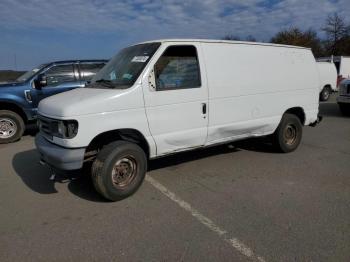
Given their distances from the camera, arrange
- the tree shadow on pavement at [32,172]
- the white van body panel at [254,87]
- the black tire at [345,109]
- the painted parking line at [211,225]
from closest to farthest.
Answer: the painted parking line at [211,225]
the tree shadow on pavement at [32,172]
the white van body panel at [254,87]
the black tire at [345,109]

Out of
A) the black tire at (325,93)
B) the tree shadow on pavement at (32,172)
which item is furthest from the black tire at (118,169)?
the black tire at (325,93)

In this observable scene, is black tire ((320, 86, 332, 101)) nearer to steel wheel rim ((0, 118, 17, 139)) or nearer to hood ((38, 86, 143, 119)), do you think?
steel wheel rim ((0, 118, 17, 139))

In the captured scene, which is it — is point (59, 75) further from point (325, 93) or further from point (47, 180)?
point (325, 93)

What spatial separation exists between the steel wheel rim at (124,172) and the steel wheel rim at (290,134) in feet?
10.9

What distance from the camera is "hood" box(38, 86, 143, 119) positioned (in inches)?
159

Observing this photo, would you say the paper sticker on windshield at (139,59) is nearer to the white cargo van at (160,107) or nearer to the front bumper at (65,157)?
the white cargo van at (160,107)

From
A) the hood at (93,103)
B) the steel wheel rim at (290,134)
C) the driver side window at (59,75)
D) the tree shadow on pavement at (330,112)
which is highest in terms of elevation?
the driver side window at (59,75)

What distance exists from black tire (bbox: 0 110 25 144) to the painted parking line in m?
4.81

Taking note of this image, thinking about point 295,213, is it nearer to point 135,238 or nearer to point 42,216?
point 135,238

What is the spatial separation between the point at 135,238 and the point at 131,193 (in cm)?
108

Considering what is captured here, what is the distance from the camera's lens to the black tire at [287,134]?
250 inches

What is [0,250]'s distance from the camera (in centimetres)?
335

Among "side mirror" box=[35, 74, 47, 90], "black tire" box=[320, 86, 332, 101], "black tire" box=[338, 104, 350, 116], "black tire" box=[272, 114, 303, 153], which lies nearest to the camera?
"black tire" box=[272, 114, 303, 153]

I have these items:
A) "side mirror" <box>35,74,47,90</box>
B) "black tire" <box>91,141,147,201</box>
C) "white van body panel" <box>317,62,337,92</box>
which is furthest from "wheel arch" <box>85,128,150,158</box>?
"white van body panel" <box>317,62,337,92</box>
